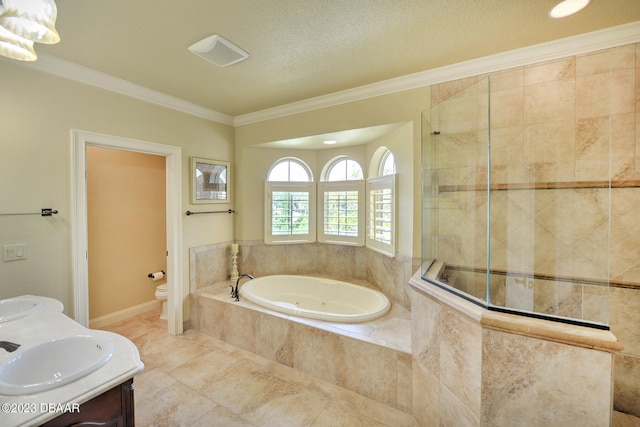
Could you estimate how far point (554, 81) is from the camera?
1832 millimetres

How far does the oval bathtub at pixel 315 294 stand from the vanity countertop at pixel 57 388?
152cm

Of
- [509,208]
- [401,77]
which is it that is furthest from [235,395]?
[401,77]

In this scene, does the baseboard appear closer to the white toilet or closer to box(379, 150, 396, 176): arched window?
the white toilet

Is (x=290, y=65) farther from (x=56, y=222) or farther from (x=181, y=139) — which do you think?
(x=56, y=222)

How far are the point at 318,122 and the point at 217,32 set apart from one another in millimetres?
1334

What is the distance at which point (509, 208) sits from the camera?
1.97 meters

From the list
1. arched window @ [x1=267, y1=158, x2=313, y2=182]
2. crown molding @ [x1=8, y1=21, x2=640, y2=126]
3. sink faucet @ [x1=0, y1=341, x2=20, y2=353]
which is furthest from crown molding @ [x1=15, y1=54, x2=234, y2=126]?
sink faucet @ [x1=0, y1=341, x2=20, y2=353]

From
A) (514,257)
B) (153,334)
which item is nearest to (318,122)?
(514,257)

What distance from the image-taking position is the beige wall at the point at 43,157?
1.81m

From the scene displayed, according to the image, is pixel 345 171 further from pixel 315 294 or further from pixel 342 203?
pixel 315 294

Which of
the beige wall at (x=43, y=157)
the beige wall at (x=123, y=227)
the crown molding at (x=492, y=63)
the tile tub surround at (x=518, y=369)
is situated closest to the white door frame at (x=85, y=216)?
the beige wall at (x=43, y=157)

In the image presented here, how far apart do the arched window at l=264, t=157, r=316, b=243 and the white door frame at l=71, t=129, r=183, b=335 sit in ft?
3.53

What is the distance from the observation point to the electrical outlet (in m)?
1.81

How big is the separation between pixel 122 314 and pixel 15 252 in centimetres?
176
